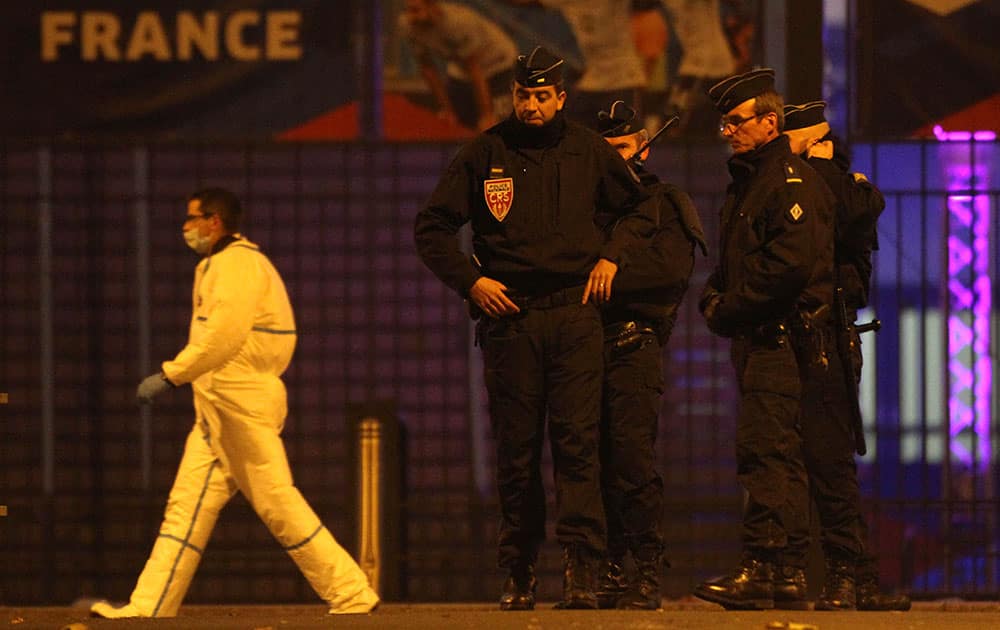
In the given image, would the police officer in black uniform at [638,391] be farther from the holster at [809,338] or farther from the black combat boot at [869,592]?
the black combat boot at [869,592]

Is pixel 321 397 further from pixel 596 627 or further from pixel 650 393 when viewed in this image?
pixel 596 627

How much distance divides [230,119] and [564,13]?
191 cm

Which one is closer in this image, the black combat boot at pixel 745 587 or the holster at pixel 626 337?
the black combat boot at pixel 745 587

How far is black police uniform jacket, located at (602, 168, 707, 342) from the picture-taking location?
7797 mm

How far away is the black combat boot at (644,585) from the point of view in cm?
777

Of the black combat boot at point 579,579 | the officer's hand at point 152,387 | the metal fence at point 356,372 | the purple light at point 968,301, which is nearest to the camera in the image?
the black combat boot at point 579,579

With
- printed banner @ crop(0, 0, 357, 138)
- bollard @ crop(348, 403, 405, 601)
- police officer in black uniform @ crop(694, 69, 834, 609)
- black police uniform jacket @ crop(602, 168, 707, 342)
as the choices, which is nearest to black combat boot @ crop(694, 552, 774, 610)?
police officer in black uniform @ crop(694, 69, 834, 609)

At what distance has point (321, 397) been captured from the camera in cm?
1219

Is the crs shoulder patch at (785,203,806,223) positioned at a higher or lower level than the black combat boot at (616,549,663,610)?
higher

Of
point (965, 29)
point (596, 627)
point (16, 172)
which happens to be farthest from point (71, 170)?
point (596, 627)

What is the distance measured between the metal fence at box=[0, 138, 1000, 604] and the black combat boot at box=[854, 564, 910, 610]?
2816mm

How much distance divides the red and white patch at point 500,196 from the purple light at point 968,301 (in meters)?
3.99

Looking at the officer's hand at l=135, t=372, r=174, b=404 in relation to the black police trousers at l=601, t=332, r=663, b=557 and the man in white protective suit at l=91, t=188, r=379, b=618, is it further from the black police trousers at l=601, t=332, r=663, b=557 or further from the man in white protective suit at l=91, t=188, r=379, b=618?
the black police trousers at l=601, t=332, r=663, b=557

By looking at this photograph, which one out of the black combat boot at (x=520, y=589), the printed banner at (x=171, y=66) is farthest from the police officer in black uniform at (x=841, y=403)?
the printed banner at (x=171, y=66)
